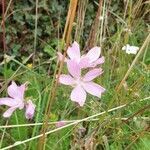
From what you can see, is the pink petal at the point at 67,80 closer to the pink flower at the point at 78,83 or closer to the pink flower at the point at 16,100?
the pink flower at the point at 78,83

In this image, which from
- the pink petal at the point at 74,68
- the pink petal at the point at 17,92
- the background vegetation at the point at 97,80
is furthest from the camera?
the background vegetation at the point at 97,80

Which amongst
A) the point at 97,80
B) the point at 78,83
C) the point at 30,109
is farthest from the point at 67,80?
the point at 97,80

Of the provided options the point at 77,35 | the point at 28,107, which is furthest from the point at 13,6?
the point at 28,107

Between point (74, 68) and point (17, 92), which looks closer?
point (74, 68)

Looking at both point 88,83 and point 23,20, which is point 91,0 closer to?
point 23,20

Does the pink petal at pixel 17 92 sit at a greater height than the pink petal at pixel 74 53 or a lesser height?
lesser

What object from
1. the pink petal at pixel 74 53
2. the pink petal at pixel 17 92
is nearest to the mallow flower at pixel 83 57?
the pink petal at pixel 74 53

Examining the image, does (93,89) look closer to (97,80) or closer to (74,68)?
(74,68)

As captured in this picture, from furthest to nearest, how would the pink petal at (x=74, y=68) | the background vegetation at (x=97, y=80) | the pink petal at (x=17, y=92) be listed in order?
the background vegetation at (x=97, y=80), the pink petal at (x=17, y=92), the pink petal at (x=74, y=68)
